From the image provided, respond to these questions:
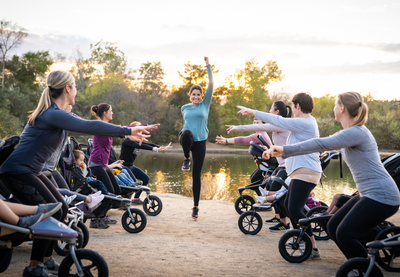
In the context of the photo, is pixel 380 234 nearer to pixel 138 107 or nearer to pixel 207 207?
pixel 207 207

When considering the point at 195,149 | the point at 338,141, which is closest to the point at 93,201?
the point at 195,149

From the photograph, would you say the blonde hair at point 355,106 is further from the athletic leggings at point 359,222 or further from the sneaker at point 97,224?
the sneaker at point 97,224

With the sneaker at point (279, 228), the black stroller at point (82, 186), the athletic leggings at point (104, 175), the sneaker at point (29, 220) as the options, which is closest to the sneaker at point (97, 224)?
the black stroller at point (82, 186)

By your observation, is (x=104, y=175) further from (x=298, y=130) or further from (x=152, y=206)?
(x=298, y=130)

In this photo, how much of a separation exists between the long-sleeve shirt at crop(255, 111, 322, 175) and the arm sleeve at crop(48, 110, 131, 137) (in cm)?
173

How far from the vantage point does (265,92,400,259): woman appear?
9.00 ft

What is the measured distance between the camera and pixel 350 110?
9.75ft

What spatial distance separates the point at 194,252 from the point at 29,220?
1.98 metres

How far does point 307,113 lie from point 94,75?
165 feet

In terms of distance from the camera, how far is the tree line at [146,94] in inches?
1425

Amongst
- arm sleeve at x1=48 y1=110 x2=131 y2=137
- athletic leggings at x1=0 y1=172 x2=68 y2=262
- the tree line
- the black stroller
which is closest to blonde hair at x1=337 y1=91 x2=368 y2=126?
arm sleeve at x1=48 y1=110 x2=131 y2=137

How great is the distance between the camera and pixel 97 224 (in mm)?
5188

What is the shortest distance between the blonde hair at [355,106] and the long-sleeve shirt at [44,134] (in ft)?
6.08

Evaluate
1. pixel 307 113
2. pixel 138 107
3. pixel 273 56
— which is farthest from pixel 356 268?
pixel 273 56
